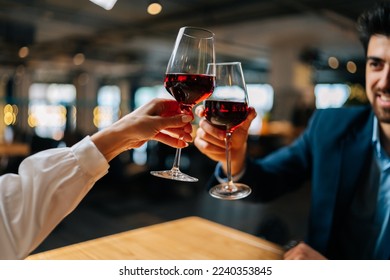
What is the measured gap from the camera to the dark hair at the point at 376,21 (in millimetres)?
1238

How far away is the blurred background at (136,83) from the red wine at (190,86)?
0.94ft

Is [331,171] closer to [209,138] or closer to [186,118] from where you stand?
[209,138]

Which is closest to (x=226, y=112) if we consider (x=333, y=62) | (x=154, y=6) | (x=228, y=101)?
(x=228, y=101)

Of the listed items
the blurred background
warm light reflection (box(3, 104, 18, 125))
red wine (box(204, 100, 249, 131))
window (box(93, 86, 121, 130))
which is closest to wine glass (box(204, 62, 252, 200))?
red wine (box(204, 100, 249, 131))

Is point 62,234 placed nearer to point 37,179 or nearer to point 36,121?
point 36,121

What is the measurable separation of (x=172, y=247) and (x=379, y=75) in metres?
0.90

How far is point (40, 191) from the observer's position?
0.73m

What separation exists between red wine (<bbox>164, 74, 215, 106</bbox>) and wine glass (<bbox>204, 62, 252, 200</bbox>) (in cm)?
4

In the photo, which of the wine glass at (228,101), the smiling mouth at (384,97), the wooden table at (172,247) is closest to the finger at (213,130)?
the wine glass at (228,101)

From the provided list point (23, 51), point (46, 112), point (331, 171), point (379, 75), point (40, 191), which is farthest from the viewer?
point (46, 112)

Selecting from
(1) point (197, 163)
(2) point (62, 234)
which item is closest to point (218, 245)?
(2) point (62, 234)

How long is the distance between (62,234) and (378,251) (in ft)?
4.73

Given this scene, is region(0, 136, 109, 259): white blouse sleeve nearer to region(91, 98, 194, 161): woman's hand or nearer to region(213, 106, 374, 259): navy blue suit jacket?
region(91, 98, 194, 161): woman's hand

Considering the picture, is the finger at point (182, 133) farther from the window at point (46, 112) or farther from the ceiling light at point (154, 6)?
the window at point (46, 112)
